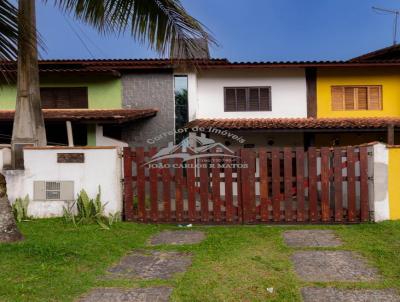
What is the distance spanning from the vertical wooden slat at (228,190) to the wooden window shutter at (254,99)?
5933 millimetres

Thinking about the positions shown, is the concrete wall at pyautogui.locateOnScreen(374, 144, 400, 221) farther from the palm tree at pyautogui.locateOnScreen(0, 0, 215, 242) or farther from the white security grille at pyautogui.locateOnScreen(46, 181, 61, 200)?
the white security grille at pyautogui.locateOnScreen(46, 181, 61, 200)

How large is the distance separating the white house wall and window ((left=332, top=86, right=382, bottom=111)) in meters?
1.16

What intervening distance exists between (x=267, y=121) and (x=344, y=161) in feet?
15.5

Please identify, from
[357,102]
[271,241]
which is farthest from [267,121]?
[271,241]

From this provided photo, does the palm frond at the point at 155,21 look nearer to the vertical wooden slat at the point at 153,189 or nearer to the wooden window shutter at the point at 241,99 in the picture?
the vertical wooden slat at the point at 153,189

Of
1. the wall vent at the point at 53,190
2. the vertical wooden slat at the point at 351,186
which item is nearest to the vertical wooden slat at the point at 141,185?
the wall vent at the point at 53,190

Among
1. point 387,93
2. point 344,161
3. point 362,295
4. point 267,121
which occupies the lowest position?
point 362,295

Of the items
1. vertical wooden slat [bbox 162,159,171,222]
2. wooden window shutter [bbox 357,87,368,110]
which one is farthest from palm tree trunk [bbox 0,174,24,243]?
wooden window shutter [bbox 357,87,368,110]

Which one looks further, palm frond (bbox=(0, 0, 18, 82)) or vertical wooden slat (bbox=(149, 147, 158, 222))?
vertical wooden slat (bbox=(149, 147, 158, 222))

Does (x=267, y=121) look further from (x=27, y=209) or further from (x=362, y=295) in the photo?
(x=362, y=295)

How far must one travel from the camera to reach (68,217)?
7.18m

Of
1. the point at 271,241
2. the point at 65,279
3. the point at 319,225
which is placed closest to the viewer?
the point at 65,279

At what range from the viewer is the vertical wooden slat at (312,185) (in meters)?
7.21

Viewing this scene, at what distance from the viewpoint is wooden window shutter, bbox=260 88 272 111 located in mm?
13023
